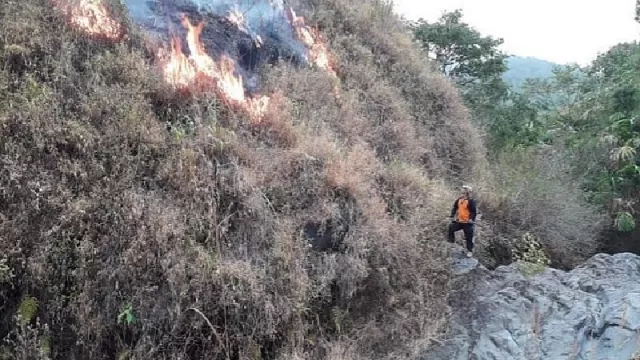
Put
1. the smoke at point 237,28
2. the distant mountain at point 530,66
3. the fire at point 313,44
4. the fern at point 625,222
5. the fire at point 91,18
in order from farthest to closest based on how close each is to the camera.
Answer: the distant mountain at point 530,66, the fern at point 625,222, the fire at point 313,44, the smoke at point 237,28, the fire at point 91,18

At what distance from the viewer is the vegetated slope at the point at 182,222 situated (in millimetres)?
5430

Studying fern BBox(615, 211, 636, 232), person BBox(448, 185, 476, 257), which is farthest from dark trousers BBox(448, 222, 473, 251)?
fern BBox(615, 211, 636, 232)

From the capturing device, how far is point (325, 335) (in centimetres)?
641

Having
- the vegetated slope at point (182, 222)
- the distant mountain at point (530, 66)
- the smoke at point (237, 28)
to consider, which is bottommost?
the vegetated slope at point (182, 222)

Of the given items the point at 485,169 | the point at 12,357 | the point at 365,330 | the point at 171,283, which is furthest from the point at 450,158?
the point at 12,357

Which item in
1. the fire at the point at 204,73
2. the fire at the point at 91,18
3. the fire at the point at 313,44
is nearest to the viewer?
the fire at the point at 91,18

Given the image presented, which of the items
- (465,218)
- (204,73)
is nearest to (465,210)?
(465,218)

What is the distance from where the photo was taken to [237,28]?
943 centimetres

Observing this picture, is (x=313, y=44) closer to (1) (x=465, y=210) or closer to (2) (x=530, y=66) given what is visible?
(1) (x=465, y=210)

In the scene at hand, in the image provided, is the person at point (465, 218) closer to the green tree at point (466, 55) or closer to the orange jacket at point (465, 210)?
the orange jacket at point (465, 210)

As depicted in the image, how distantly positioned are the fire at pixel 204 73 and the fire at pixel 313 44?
214 cm

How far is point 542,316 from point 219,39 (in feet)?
20.9

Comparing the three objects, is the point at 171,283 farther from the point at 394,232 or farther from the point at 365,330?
the point at 394,232

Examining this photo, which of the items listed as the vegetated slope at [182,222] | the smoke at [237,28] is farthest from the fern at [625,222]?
the smoke at [237,28]
